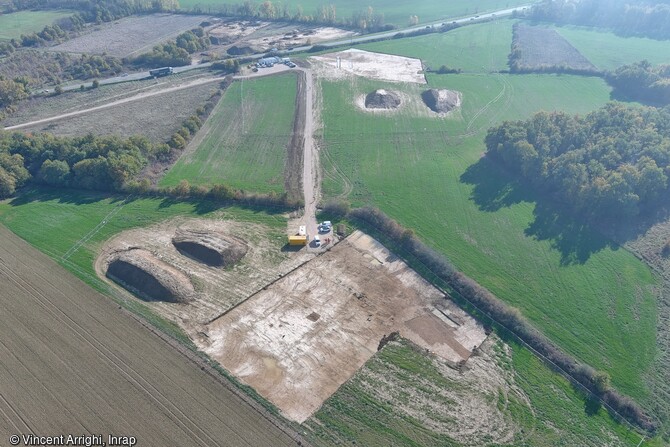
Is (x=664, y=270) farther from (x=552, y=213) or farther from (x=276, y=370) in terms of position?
(x=276, y=370)

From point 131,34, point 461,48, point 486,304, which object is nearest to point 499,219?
point 486,304

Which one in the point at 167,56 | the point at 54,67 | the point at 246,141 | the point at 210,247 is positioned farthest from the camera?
the point at 167,56

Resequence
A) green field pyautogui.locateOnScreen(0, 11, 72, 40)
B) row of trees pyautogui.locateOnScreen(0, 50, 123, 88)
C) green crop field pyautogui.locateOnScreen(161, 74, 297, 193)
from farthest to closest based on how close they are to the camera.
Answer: green field pyautogui.locateOnScreen(0, 11, 72, 40)
row of trees pyautogui.locateOnScreen(0, 50, 123, 88)
green crop field pyautogui.locateOnScreen(161, 74, 297, 193)

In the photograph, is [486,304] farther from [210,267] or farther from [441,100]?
[441,100]

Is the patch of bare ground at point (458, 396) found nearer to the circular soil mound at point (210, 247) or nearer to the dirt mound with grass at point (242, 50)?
the circular soil mound at point (210, 247)

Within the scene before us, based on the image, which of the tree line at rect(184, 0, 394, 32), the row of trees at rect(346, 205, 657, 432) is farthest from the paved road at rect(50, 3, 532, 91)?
the row of trees at rect(346, 205, 657, 432)

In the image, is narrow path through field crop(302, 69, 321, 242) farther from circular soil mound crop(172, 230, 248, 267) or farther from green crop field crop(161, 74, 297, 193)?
circular soil mound crop(172, 230, 248, 267)

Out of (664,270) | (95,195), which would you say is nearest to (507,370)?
(664,270)
